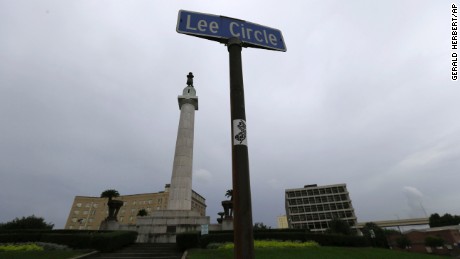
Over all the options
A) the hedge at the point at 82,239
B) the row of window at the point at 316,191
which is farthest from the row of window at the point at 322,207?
the hedge at the point at 82,239

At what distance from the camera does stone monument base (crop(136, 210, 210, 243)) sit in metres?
21.4

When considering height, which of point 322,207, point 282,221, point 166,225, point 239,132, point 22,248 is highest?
point 282,221

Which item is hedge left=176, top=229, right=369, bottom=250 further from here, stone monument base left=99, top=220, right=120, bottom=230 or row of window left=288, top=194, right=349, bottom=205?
row of window left=288, top=194, right=349, bottom=205

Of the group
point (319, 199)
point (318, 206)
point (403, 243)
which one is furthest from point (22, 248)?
point (319, 199)

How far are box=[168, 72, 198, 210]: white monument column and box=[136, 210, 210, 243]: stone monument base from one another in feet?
3.75

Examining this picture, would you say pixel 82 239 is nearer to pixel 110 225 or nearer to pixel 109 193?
pixel 110 225

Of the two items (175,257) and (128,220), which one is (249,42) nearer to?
(175,257)

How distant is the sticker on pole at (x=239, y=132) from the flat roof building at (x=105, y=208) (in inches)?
3156

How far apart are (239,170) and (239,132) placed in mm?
495

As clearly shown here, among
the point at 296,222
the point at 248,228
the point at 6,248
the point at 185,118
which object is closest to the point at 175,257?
the point at 6,248

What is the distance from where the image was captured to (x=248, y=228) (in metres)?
2.61

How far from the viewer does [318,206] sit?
90562 mm

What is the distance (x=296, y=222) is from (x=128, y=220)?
59115 millimetres

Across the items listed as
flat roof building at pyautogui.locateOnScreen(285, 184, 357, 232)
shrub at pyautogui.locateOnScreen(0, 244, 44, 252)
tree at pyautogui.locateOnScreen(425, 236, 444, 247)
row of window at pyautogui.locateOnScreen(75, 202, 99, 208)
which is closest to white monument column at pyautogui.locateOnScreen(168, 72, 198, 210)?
shrub at pyautogui.locateOnScreen(0, 244, 44, 252)
